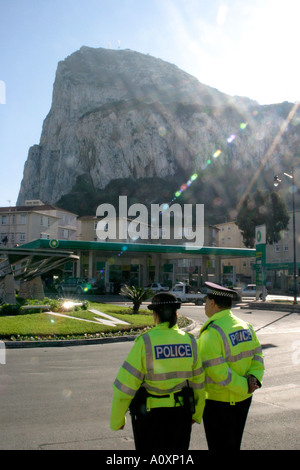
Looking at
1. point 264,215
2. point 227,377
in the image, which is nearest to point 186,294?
point 227,377

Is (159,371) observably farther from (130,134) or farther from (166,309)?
(130,134)

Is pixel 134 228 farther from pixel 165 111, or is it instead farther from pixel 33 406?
pixel 165 111

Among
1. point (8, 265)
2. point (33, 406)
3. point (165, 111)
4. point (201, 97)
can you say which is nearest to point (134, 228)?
point (8, 265)

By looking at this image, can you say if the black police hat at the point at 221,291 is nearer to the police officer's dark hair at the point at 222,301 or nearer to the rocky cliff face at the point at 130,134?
the police officer's dark hair at the point at 222,301

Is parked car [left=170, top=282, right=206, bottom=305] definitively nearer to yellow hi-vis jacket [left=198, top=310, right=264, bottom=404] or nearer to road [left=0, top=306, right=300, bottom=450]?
road [left=0, top=306, right=300, bottom=450]

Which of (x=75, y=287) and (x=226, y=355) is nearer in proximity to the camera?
(x=226, y=355)

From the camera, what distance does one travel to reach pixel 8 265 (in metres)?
20.3

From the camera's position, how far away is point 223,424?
336 centimetres

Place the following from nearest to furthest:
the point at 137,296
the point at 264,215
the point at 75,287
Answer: the point at 137,296 < the point at 75,287 < the point at 264,215

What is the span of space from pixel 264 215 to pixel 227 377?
7047 cm

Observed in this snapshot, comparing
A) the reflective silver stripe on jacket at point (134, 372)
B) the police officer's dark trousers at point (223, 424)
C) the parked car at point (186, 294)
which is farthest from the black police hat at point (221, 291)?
the parked car at point (186, 294)

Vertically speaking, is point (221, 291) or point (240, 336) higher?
point (221, 291)

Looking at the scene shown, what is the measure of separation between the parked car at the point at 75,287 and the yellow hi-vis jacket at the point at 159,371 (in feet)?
129

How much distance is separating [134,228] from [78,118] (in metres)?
103
